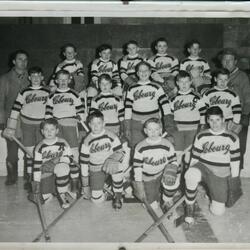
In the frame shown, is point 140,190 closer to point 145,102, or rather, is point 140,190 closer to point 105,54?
point 145,102

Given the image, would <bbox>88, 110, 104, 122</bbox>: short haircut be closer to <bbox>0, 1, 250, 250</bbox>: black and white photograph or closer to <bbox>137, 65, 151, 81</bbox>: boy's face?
<bbox>0, 1, 250, 250</bbox>: black and white photograph

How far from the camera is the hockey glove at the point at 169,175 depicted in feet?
5.54

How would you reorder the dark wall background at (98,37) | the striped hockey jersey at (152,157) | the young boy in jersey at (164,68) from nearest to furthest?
the dark wall background at (98,37), the striped hockey jersey at (152,157), the young boy in jersey at (164,68)

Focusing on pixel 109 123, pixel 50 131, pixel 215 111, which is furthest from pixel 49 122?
pixel 215 111

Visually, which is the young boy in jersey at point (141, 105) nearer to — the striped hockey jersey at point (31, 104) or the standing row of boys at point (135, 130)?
the standing row of boys at point (135, 130)

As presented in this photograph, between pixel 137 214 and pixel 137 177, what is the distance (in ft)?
0.53

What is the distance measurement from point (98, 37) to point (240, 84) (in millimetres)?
651

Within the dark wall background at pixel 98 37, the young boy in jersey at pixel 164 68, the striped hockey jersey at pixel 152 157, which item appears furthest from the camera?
the young boy in jersey at pixel 164 68

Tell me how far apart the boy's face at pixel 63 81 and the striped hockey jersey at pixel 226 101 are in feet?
2.00

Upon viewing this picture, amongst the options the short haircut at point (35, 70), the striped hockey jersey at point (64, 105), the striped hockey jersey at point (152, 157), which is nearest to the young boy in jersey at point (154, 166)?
the striped hockey jersey at point (152, 157)

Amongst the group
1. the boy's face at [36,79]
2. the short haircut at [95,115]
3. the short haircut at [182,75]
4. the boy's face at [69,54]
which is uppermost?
the boy's face at [69,54]

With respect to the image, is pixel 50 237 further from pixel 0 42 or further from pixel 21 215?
pixel 0 42

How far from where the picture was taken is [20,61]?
1.74 meters

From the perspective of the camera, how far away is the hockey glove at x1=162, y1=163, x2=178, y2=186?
169 cm
